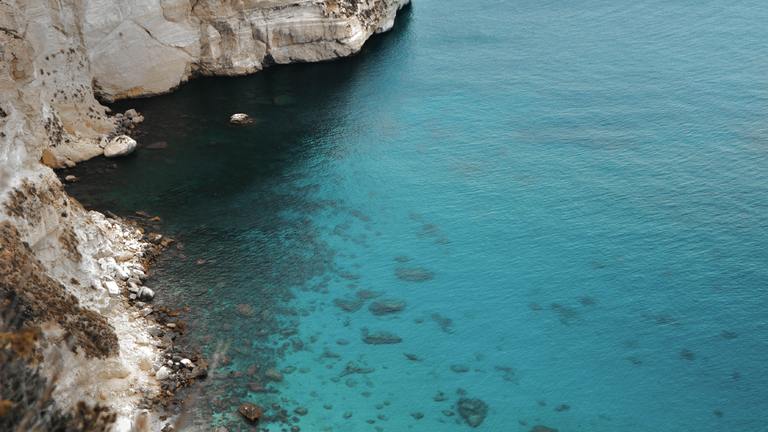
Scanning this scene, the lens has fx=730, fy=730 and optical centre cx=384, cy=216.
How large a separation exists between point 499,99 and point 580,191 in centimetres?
2320

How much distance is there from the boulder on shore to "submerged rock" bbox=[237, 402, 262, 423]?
38.0 meters

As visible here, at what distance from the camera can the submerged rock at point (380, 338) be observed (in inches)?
2111

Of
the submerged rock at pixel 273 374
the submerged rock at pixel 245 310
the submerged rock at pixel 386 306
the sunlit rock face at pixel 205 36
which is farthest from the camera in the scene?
the sunlit rock face at pixel 205 36

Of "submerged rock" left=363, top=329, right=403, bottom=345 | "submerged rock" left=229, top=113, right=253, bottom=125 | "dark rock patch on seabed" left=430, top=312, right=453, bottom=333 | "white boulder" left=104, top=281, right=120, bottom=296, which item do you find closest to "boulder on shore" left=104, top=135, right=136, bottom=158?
"submerged rock" left=229, top=113, right=253, bottom=125

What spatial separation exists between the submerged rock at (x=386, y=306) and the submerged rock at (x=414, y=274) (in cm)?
305

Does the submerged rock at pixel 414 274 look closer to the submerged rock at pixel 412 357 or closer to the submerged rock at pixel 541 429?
the submerged rock at pixel 412 357

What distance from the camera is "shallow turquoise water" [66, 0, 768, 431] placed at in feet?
Answer: 164

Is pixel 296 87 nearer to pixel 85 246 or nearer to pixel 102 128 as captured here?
pixel 102 128

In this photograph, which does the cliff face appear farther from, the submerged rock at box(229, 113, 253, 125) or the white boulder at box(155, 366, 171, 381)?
the submerged rock at box(229, 113, 253, 125)

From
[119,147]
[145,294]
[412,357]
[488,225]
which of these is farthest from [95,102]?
[412,357]

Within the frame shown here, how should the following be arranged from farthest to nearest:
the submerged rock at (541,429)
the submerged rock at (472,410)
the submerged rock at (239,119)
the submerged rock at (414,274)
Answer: the submerged rock at (239,119) < the submerged rock at (414,274) < the submerged rock at (472,410) < the submerged rock at (541,429)

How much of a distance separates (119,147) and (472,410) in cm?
4680

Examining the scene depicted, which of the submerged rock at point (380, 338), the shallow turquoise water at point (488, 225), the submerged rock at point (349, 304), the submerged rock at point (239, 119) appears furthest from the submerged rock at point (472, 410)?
the submerged rock at point (239, 119)

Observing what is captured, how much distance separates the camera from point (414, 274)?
60750 millimetres
